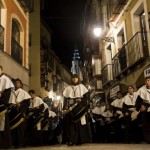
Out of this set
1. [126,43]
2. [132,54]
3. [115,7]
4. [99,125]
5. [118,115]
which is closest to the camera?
[118,115]

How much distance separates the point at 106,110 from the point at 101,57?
1109 centimetres

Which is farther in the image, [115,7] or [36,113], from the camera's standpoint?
[115,7]

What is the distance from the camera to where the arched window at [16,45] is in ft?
50.1

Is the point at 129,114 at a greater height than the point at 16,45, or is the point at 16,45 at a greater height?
the point at 16,45

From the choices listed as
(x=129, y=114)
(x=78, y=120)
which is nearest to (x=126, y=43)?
(x=129, y=114)

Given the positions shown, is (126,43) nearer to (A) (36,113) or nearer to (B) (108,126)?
(B) (108,126)

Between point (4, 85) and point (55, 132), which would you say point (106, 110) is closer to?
point (55, 132)

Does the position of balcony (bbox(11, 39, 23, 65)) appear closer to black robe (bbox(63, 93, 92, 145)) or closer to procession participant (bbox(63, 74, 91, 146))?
procession participant (bbox(63, 74, 91, 146))

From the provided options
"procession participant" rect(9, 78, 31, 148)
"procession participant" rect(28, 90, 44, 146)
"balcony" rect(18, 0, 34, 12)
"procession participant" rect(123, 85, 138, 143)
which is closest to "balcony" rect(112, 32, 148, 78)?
"procession participant" rect(123, 85, 138, 143)

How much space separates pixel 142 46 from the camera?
13781 millimetres

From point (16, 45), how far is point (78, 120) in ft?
24.4

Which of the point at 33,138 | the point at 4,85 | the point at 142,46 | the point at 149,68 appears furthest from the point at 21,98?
the point at 142,46

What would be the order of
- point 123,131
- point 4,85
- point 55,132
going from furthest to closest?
point 55,132 → point 123,131 → point 4,85

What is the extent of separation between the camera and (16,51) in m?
15.8
